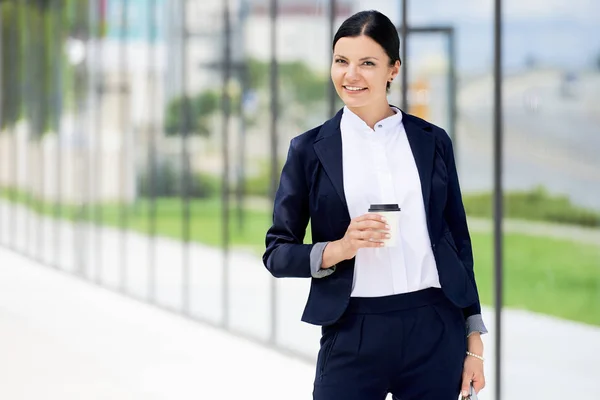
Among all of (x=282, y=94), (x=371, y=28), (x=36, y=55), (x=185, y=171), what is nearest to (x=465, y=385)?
(x=371, y=28)

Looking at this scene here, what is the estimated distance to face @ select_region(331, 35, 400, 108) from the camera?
6.89 feet

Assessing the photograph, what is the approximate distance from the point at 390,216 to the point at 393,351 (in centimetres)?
27

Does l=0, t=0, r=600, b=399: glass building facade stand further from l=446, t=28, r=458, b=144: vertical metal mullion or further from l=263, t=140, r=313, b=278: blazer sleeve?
l=263, t=140, r=313, b=278: blazer sleeve

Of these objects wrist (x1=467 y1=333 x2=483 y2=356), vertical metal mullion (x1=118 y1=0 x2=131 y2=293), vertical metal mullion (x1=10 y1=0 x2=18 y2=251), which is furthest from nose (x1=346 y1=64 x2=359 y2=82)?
vertical metal mullion (x1=10 y1=0 x2=18 y2=251)

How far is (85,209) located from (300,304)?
5330mm

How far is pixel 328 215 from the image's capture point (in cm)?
211

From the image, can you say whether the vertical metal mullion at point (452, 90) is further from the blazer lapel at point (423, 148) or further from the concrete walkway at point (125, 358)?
the blazer lapel at point (423, 148)

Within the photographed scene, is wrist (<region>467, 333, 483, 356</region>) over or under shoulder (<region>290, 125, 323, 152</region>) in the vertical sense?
under

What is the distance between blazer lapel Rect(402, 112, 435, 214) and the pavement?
273 cm

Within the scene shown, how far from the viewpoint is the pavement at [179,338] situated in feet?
16.3

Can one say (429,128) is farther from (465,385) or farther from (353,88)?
(465,385)

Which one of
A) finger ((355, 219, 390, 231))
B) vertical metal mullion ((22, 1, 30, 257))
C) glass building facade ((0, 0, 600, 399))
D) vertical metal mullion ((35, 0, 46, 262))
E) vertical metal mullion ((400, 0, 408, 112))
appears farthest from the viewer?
vertical metal mullion ((22, 1, 30, 257))

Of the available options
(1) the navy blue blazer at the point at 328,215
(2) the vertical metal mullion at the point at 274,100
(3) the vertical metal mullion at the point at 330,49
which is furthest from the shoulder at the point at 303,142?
(2) the vertical metal mullion at the point at 274,100

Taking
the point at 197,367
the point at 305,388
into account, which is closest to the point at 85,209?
the point at 197,367
